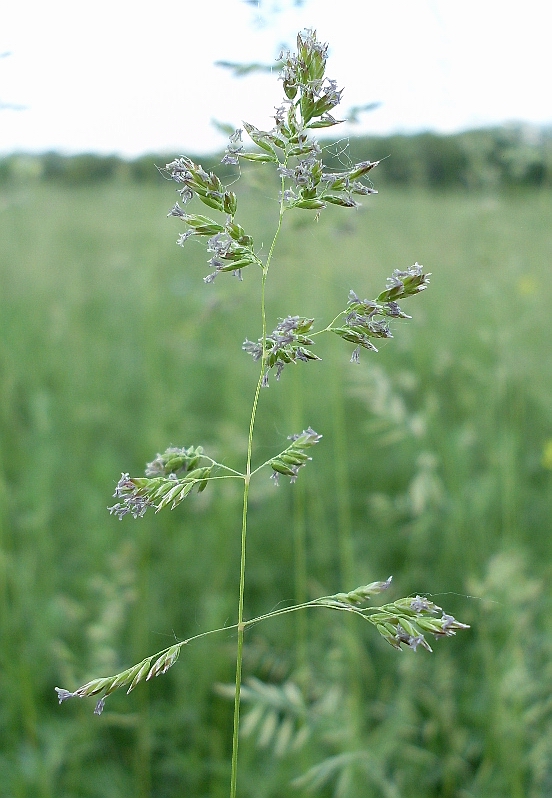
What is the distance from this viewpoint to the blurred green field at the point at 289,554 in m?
2.10

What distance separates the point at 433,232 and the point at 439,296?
2.10 metres

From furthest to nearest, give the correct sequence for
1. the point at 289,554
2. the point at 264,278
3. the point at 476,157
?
1. the point at 476,157
2. the point at 289,554
3. the point at 264,278

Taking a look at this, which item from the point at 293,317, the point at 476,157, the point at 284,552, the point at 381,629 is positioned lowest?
the point at 284,552

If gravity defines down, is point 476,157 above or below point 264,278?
above

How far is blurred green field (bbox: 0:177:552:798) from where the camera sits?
2.10 metres

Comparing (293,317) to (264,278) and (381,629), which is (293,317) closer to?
(264,278)

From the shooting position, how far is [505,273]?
405cm

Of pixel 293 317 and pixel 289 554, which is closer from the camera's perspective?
pixel 293 317

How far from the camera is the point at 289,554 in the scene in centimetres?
307

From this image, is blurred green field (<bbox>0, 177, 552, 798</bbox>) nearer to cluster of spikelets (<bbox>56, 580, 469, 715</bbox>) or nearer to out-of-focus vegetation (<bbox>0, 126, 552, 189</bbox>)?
out-of-focus vegetation (<bbox>0, 126, 552, 189</bbox>)

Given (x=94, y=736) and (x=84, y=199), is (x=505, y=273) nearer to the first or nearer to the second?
(x=94, y=736)

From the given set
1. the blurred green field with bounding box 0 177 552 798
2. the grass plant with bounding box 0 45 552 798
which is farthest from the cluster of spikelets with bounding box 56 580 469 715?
the blurred green field with bounding box 0 177 552 798

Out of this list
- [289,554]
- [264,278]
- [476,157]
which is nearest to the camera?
[264,278]

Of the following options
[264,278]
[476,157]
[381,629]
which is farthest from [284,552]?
[264,278]
